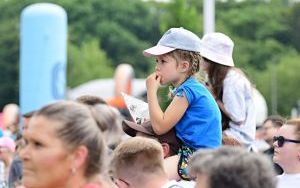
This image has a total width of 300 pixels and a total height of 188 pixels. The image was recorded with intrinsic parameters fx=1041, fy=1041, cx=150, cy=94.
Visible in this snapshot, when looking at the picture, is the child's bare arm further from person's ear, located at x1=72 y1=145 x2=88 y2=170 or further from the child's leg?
person's ear, located at x1=72 y1=145 x2=88 y2=170

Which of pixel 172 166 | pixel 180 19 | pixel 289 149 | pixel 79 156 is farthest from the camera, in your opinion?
pixel 180 19

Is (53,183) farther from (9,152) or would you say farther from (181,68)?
(9,152)

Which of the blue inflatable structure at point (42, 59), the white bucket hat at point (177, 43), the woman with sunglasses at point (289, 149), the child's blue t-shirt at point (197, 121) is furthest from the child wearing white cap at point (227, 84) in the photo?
the blue inflatable structure at point (42, 59)

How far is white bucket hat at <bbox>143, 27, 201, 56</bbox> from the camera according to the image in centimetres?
684

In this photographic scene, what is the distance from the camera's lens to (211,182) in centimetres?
447

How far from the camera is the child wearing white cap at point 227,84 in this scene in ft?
25.5

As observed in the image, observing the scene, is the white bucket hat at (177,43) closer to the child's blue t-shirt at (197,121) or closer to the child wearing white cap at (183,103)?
the child wearing white cap at (183,103)

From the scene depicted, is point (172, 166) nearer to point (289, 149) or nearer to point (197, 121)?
point (197, 121)

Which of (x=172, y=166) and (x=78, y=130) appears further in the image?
(x=172, y=166)

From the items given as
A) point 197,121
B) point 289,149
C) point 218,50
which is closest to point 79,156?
point 197,121

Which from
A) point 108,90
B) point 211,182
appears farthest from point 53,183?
point 108,90

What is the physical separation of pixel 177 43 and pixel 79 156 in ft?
7.17

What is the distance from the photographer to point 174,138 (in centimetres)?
686

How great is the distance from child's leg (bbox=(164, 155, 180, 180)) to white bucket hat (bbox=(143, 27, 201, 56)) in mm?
693
